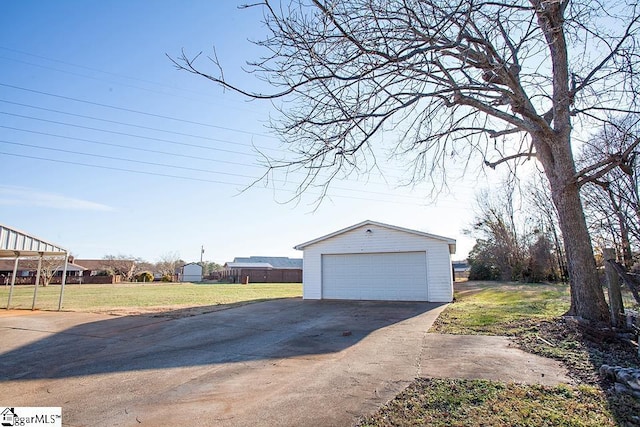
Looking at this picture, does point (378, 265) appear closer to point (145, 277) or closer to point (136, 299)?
point (136, 299)

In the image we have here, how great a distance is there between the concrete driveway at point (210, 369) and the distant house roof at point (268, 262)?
162 ft

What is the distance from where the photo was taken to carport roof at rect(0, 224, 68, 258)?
9.82 m

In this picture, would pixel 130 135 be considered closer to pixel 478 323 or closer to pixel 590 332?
pixel 478 323

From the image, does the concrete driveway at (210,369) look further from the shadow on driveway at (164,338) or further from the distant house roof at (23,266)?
the distant house roof at (23,266)

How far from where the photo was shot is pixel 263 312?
413 inches

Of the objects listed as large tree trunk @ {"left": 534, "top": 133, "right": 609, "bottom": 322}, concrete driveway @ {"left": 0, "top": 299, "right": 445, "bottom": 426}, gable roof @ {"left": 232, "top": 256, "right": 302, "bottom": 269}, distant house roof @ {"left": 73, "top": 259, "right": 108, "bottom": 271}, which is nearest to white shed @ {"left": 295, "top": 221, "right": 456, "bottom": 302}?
concrete driveway @ {"left": 0, "top": 299, "right": 445, "bottom": 426}

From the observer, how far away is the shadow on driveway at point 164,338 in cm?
497

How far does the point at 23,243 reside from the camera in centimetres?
1048

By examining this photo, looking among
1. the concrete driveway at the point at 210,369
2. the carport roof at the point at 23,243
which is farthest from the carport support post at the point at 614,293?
the carport roof at the point at 23,243

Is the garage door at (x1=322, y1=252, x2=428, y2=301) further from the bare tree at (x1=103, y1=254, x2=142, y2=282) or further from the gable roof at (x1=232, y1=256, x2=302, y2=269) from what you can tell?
the gable roof at (x1=232, y1=256, x2=302, y2=269)

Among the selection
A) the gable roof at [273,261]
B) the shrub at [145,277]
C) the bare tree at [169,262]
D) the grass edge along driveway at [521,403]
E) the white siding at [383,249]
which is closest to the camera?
the grass edge along driveway at [521,403]

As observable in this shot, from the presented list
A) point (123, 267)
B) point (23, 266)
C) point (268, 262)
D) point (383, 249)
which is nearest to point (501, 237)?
point (383, 249)

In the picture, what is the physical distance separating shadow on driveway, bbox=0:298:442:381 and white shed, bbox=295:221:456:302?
3240 millimetres

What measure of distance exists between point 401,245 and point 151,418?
11.8 m
